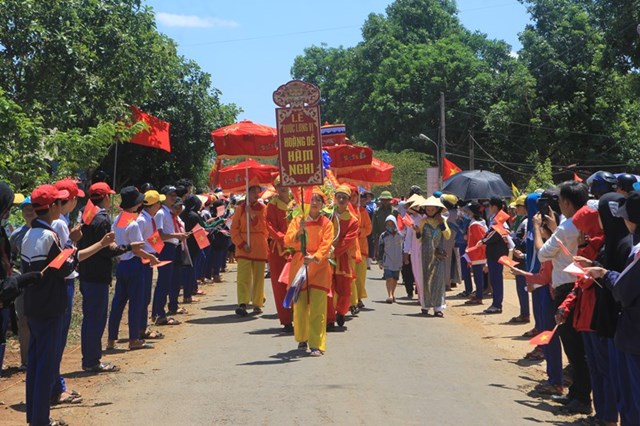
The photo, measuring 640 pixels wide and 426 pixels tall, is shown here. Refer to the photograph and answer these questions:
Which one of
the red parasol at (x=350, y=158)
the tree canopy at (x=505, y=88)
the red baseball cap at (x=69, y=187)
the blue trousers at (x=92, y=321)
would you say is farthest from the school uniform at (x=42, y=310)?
the tree canopy at (x=505, y=88)

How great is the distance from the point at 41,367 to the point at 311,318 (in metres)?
4.33

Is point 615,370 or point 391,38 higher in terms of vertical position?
point 391,38

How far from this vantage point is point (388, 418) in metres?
7.48

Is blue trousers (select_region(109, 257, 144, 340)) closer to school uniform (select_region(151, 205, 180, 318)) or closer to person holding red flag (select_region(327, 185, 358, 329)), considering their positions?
school uniform (select_region(151, 205, 180, 318))

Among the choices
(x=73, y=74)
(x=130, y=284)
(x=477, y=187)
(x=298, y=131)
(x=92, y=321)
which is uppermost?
(x=73, y=74)

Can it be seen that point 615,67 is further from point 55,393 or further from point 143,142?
point 55,393

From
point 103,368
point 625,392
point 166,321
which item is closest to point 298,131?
point 166,321

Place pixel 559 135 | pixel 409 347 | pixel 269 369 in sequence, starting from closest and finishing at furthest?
pixel 269 369 → pixel 409 347 → pixel 559 135

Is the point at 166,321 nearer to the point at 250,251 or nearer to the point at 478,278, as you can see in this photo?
the point at 250,251

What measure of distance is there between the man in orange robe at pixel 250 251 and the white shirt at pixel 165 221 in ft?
4.94

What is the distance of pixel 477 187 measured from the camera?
810 inches

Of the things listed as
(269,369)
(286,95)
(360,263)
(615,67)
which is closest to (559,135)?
(615,67)

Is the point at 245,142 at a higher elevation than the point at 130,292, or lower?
higher

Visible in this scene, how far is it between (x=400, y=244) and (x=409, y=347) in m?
6.76
